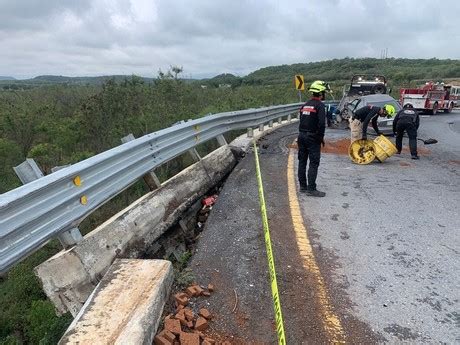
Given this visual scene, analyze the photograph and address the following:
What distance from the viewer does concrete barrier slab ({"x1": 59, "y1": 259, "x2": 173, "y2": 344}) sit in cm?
253

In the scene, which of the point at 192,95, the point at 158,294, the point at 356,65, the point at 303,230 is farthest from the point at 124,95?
the point at 356,65

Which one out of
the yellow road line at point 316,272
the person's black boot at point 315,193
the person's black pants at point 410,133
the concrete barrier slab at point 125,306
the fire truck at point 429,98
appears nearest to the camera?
the concrete barrier slab at point 125,306

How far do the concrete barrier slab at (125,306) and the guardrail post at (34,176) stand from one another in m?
0.38

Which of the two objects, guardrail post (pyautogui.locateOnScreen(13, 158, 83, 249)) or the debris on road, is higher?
guardrail post (pyautogui.locateOnScreen(13, 158, 83, 249))

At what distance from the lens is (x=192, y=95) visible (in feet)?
74.2

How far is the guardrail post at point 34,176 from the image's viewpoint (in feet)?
10.6

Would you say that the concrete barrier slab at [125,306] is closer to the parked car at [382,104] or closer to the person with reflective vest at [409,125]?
the person with reflective vest at [409,125]

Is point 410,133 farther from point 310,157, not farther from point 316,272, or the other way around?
point 316,272

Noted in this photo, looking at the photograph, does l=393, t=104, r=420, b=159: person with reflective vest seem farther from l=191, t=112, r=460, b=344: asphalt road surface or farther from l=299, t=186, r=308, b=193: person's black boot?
l=299, t=186, r=308, b=193: person's black boot

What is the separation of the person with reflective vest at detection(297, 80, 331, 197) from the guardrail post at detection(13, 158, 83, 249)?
3.85 metres

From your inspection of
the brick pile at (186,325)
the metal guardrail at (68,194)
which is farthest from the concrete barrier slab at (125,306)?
the metal guardrail at (68,194)

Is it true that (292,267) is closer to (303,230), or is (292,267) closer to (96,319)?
(303,230)

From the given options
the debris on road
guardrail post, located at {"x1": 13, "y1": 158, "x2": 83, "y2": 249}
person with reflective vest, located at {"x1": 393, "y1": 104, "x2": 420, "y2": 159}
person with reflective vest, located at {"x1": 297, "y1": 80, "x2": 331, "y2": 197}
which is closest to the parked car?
person with reflective vest, located at {"x1": 393, "y1": 104, "x2": 420, "y2": 159}

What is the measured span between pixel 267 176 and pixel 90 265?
4466mm
